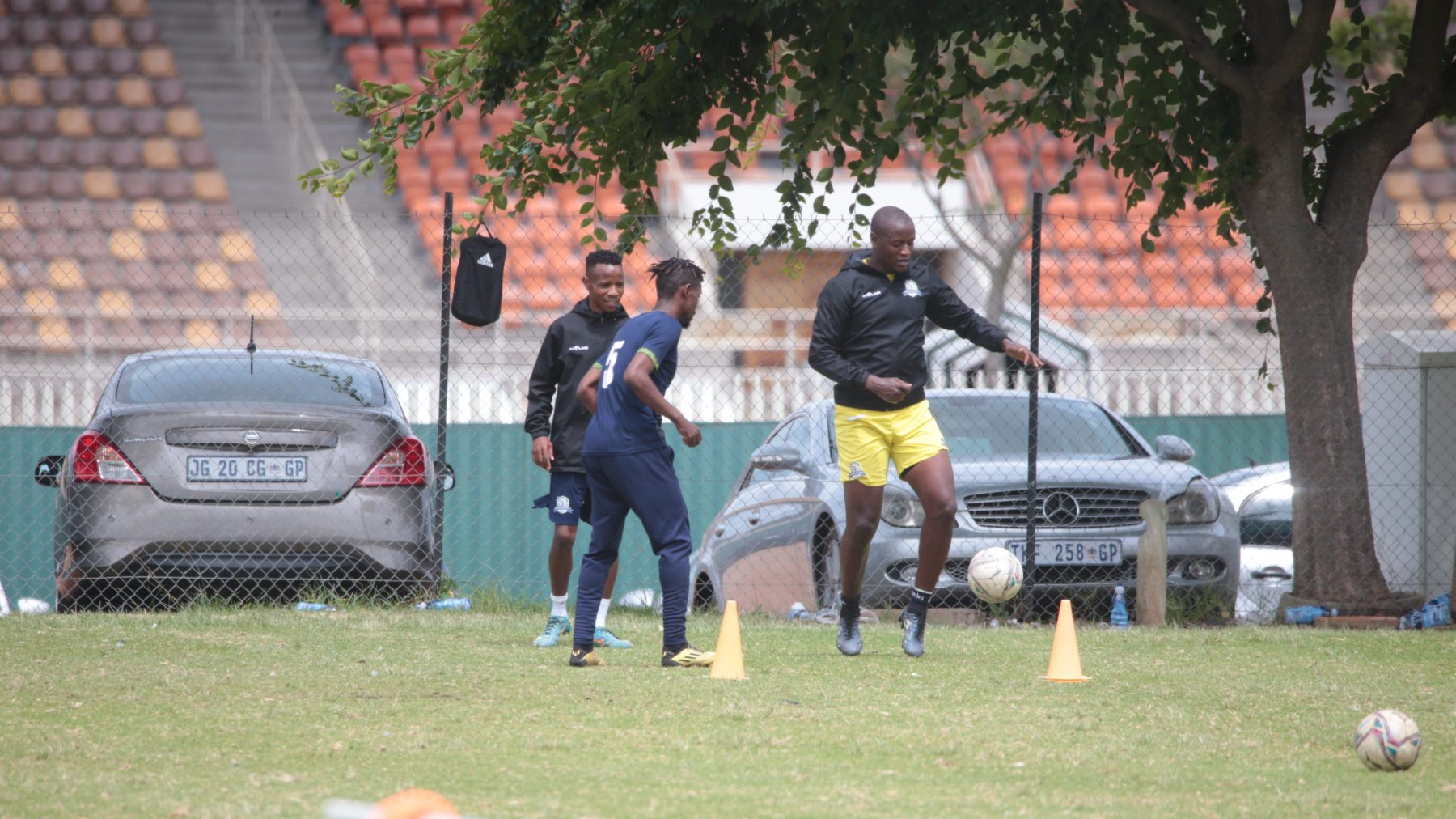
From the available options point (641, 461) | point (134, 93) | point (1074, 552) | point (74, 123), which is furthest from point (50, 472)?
point (134, 93)

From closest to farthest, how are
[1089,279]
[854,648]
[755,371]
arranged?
1. [854,648]
2. [755,371]
3. [1089,279]

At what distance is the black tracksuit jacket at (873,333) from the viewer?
7.18 m

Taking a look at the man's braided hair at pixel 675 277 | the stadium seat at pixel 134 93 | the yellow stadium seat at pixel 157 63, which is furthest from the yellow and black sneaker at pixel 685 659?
the yellow stadium seat at pixel 157 63

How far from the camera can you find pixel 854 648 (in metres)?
7.17

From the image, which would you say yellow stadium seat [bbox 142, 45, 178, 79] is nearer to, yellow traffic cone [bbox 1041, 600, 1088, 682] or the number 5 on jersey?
the number 5 on jersey

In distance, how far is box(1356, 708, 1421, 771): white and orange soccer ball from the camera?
4406 millimetres

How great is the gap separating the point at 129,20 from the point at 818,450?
56.1 ft

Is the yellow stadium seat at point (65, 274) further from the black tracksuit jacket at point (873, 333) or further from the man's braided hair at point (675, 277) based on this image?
the man's braided hair at point (675, 277)

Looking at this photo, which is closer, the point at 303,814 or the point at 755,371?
the point at 303,814

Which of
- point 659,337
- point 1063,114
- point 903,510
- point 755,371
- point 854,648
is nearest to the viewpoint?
point 659,337

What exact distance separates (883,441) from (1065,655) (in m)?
1.30

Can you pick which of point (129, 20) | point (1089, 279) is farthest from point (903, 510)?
point (129, 20)

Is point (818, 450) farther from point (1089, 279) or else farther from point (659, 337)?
point (1089, 279)

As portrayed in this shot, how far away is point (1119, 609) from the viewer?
9.11m
